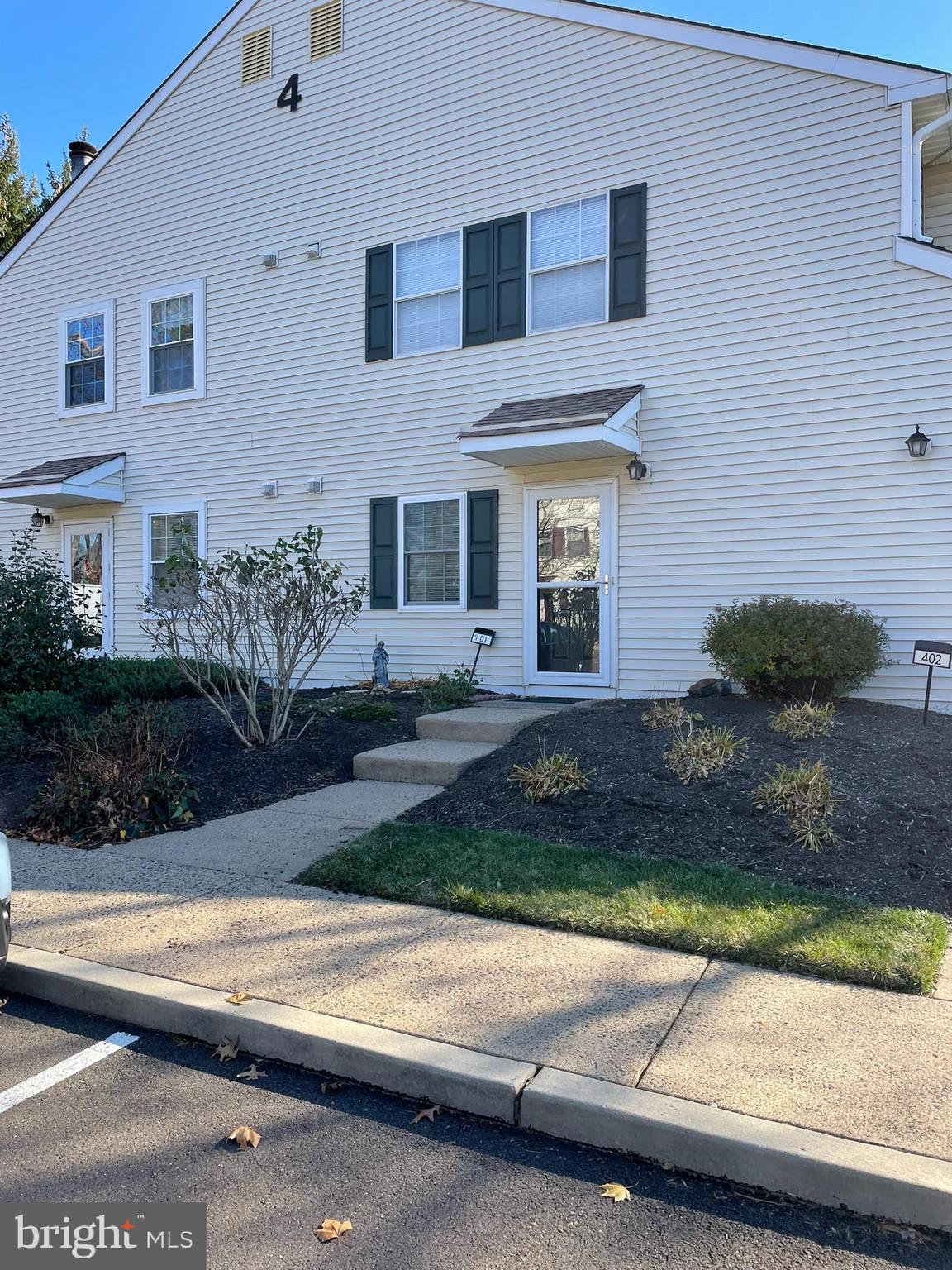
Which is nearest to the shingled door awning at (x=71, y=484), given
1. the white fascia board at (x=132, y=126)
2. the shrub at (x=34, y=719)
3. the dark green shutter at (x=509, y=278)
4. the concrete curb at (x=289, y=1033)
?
the white fascia board at (x=132, y=126)

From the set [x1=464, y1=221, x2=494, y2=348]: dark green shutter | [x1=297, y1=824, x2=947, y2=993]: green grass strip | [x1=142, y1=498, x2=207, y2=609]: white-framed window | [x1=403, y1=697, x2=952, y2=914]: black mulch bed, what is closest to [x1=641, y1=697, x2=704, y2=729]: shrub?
[x1=403, y1=697, x2=952, y2=914]: black mulch bed

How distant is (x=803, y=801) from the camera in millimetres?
5590

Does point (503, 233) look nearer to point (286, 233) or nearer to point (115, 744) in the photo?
point (286, 233)

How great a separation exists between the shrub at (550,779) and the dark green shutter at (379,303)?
22.5 ft

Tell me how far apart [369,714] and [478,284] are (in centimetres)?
534

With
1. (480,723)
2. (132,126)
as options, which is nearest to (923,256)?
(480,723)

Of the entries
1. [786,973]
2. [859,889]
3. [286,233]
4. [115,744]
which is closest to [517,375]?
[286,233]

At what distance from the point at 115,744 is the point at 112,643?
7702 millimetres

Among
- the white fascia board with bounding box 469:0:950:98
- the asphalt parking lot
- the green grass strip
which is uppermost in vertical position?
the white fascia board with bounding box 469:0:950:98

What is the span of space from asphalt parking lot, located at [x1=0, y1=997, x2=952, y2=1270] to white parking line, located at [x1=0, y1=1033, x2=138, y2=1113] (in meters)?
0.01

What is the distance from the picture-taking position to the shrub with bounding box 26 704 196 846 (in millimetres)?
6355

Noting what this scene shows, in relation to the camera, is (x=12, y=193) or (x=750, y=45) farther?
(x=12, y=193)

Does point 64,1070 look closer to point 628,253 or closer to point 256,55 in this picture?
point 628,253

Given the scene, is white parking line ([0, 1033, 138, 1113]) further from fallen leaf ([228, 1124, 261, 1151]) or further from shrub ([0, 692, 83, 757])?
shrub ([0, 692, 83, 757])
